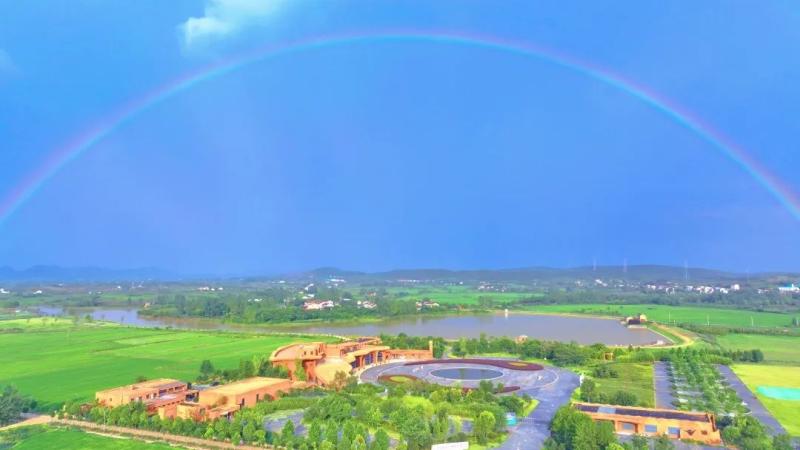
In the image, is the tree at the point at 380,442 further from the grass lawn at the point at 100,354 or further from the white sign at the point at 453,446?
the grass lawn at the point at 100,354

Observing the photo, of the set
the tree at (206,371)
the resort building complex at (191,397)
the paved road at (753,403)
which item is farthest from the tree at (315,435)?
the paved road at (753,403)

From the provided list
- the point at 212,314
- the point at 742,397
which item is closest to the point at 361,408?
the point at 742,397

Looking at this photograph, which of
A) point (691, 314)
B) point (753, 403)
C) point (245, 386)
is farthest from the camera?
point (691, 314)

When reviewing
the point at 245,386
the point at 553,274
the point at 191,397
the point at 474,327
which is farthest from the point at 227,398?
the point at 553,274

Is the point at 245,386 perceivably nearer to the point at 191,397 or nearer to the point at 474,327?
the point at 191,397

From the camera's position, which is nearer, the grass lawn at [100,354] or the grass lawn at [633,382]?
the grass lawn at [633,382]

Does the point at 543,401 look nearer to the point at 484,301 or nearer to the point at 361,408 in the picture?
the point at 361,408
